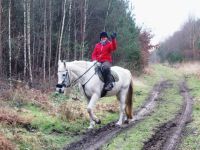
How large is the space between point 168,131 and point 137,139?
1.60 metres

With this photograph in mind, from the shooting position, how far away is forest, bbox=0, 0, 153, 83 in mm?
23641

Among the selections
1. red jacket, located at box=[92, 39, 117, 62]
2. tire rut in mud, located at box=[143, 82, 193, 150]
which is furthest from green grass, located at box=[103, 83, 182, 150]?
red jacket, located at box=[92, 39, 117, 62]

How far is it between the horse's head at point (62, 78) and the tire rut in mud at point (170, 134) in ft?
9.96

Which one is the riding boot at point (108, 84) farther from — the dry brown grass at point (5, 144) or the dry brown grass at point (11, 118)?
the dry brown grass at point (5, 144)

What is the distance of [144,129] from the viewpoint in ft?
38.2

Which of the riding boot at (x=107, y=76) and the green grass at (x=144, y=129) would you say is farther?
the riding boot at (x=107, y=76)

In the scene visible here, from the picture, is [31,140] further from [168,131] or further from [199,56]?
[199,56]

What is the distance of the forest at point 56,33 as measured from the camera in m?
23.6

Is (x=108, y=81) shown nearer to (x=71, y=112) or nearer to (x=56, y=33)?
(x=71, y=112)

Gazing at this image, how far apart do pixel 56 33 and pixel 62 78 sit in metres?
15.9

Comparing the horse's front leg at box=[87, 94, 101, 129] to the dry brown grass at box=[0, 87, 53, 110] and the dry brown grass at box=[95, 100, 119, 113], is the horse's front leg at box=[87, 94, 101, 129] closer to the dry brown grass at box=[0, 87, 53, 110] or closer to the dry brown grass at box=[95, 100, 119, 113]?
the dry brown grass at box=[0, 87, 53, 110]

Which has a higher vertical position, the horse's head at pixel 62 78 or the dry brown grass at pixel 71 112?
the horse's head at pixel 62 78

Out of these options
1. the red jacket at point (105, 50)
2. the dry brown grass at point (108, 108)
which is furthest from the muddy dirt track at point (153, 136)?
the red jacket at point (105, 50)

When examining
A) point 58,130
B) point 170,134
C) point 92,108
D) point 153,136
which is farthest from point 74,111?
point 170,134
